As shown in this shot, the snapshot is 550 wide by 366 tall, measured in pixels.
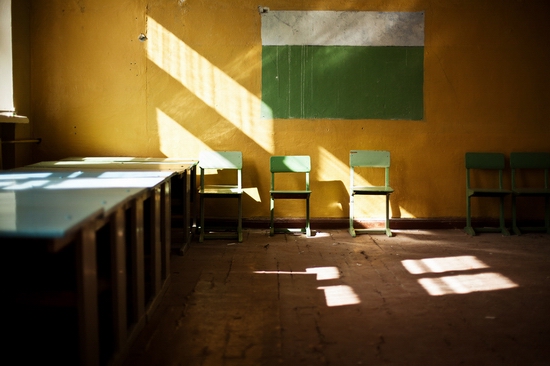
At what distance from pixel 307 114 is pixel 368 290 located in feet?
9.24

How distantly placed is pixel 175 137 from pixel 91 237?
4.25 m

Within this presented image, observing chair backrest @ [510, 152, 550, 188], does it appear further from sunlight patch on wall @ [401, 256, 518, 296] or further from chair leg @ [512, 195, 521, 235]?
sunlight patch on wall @ [401, 256, 518, 296]

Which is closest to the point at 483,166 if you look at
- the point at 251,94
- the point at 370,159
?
the point at 370,159

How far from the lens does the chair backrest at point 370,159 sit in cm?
624

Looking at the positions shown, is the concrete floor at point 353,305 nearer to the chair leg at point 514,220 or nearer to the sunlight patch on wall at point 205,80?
the chair leg at point 514,220

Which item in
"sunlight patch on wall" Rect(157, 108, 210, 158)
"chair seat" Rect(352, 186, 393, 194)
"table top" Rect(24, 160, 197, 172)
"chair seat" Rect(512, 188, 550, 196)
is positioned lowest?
"chair seat" Rect(512, 188, 550, 196)

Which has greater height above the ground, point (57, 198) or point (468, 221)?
point (57, 198)

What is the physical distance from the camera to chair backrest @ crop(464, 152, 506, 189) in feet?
20.7

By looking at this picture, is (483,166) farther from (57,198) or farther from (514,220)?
(57,198)

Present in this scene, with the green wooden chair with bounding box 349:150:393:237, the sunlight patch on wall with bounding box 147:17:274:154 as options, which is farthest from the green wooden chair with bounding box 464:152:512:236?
the sunlight patch on wall with bounding box 147:17:274:154

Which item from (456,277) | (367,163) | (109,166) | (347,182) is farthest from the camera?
(347,182)

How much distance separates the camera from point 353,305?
3682 mm

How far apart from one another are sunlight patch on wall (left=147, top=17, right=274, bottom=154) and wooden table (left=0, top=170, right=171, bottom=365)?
2.61m

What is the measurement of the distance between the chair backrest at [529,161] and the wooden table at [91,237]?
432 cm
